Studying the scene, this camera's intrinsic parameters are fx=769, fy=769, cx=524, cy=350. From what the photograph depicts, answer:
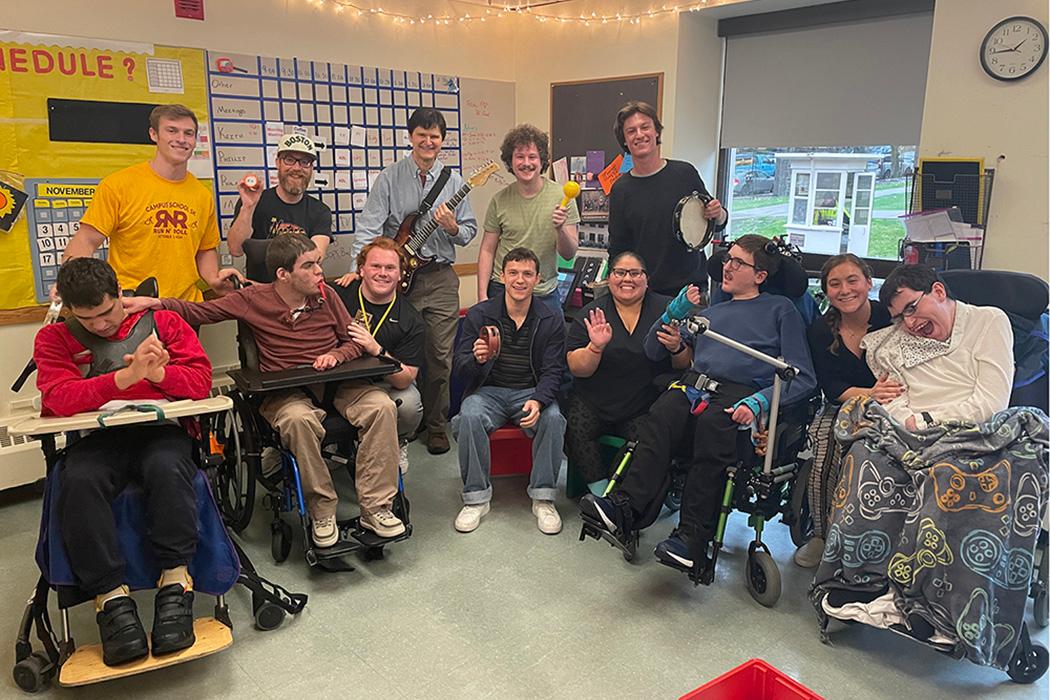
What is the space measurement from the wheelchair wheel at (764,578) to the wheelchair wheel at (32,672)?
2.25 metres

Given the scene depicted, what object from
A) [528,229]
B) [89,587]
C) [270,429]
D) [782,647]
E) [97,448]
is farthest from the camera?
[528,229]

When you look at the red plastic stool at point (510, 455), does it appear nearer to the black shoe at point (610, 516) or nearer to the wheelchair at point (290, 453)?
the wheelchair at point (290, 453)

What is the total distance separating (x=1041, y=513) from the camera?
2.21 m

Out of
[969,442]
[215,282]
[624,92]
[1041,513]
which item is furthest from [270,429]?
[624,92]

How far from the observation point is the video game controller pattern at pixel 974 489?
2.21m

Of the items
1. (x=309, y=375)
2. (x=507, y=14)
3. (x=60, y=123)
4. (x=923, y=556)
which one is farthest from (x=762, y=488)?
(x=507, y=14)

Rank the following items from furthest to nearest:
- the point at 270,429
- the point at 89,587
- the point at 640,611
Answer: the point at 270,429
the point at 640,611
the point at 89,587

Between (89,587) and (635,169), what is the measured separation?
265cm

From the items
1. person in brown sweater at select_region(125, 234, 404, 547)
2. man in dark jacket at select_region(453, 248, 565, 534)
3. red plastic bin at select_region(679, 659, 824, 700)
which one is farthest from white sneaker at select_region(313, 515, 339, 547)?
red plastic bin at select_region(679, 659, 824, 700)

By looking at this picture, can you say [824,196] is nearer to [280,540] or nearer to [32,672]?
[280,540]

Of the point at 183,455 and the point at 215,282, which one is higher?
the point at 215,282

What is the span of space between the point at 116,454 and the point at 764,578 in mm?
2165

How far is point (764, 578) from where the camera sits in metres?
2.69

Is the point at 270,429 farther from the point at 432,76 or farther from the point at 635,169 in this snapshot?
the point at 432,76
